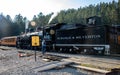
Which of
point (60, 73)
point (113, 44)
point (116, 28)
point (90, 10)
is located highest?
point (90, 10)

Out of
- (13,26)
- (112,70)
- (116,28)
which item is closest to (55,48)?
(116,28)

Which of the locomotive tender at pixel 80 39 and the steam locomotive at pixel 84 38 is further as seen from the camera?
the locomotive tender at pixel 80 39

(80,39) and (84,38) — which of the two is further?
(80,39)

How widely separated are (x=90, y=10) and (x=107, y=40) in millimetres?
103155

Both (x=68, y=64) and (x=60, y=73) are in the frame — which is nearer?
(x=60, y=73)

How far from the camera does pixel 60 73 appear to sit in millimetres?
11172

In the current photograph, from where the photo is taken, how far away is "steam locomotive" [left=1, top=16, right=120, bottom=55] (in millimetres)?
17255

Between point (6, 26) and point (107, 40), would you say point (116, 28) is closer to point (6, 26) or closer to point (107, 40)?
point (107, 40)

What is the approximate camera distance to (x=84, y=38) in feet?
62.8

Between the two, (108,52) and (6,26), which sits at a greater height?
(6,26)

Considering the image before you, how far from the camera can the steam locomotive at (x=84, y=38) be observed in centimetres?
1725

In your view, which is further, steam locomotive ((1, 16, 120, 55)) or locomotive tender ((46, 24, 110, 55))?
locomotive tender ((46, 24, 110, 55))

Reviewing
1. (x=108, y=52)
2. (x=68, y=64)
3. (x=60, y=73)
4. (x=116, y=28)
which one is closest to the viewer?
(x=60, y=73)

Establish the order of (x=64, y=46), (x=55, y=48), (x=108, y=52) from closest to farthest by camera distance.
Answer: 1. (x=108, y=52)
2. (x=64, y=46)
3. (x=55, y=48)
